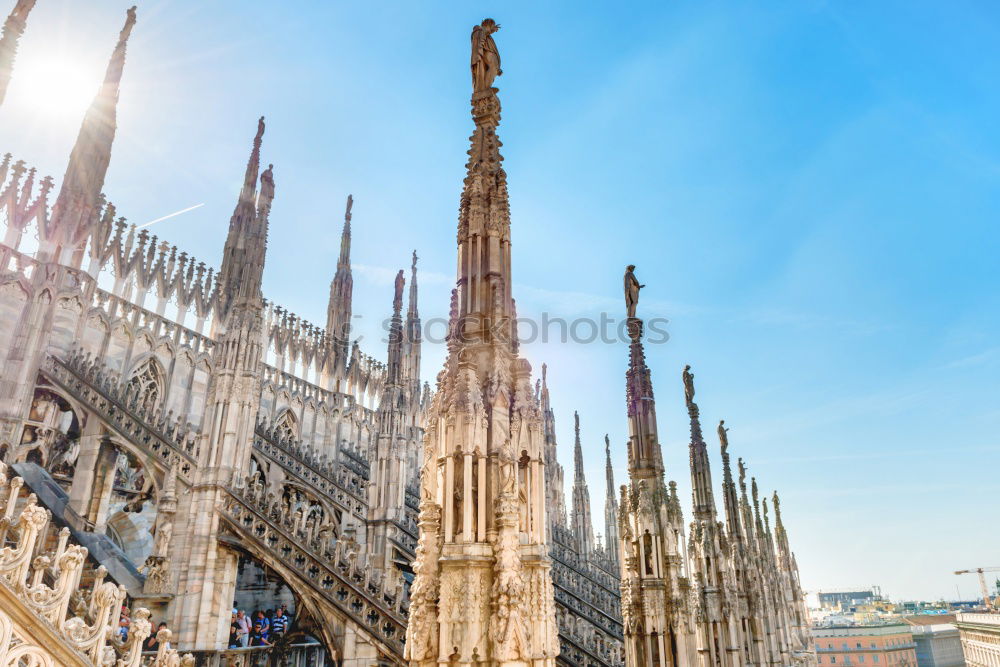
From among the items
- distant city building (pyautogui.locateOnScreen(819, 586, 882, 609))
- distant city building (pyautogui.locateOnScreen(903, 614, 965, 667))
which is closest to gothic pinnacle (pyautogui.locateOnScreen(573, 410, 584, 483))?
distant city building (pyautogui.locateOnScreen(903, 614, 965, 667))

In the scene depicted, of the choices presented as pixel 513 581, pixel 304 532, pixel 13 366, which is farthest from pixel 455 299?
pixel 13 366

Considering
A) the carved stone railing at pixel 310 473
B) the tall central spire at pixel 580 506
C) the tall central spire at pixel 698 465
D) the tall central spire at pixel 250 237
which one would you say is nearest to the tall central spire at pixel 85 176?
the tall central spire at pixel 250 237

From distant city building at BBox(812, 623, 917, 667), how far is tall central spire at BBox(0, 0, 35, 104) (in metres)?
80.3

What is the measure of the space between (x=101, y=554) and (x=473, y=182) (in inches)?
505

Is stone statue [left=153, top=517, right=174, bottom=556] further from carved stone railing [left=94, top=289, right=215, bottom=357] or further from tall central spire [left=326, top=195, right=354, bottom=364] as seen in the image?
tall central spire [left=326, top=195, right=354, bottom=364]

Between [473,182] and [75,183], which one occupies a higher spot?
[75,183]

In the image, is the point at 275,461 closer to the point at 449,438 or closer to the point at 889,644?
the point at 449,438

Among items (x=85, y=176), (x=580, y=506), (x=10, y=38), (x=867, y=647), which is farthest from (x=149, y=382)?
(x=867, y=647)

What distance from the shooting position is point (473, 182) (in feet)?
22.0

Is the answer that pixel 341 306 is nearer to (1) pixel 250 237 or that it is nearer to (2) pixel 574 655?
(1) pixel 250 237

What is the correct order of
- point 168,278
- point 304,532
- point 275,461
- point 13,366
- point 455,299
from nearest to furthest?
point 455,299
point 304,532
point 13,366
point 275,461
point 168,278

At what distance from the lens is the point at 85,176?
1742 cm

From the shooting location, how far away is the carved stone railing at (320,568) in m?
12.2

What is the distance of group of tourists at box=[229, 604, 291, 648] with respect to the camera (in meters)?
15.6
